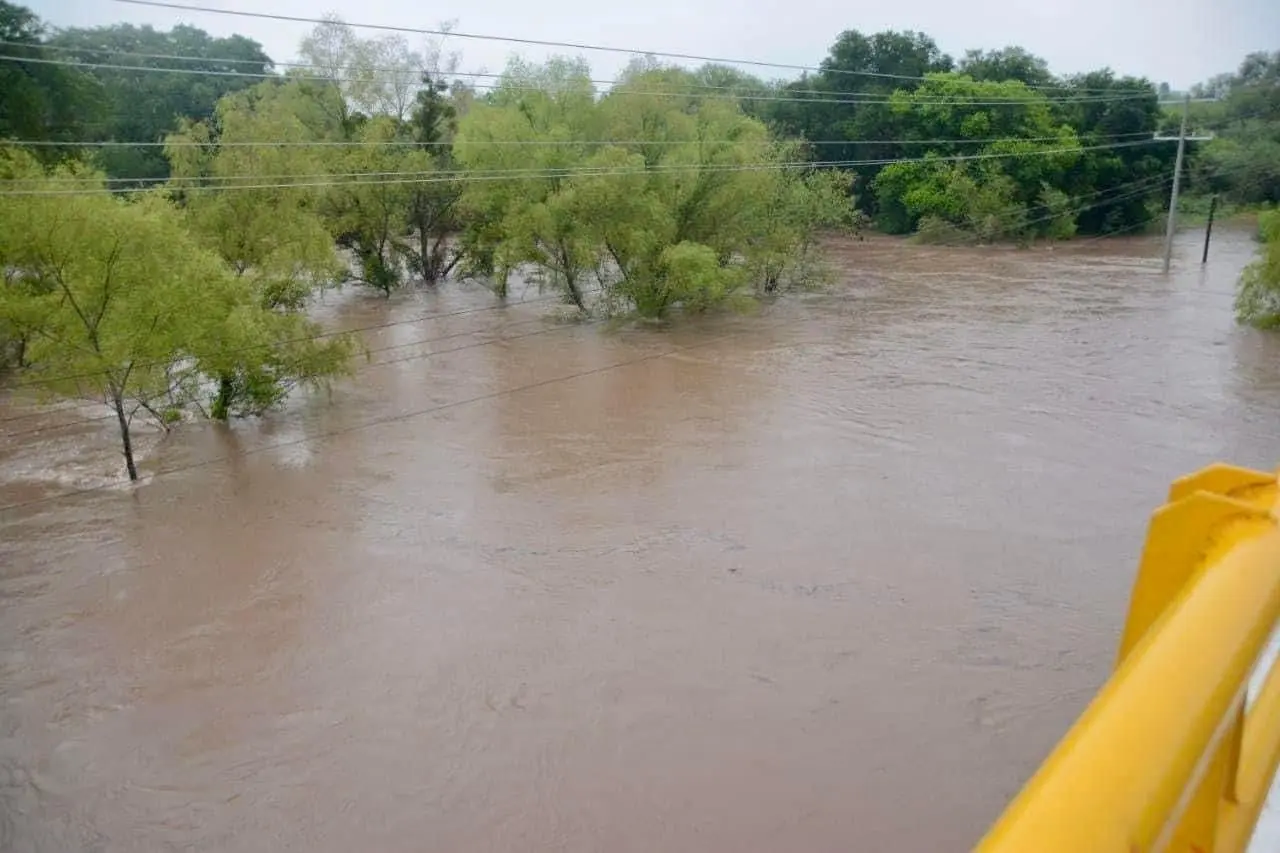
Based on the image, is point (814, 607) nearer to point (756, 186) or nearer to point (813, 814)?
point (813, 814)

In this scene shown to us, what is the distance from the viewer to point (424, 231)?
2659 cm

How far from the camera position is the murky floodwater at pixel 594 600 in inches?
264

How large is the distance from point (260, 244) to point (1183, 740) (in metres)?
17.4

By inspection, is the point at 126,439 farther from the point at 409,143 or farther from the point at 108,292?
the point at 409,143

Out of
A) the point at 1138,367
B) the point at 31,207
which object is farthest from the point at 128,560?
the point at 1138,367

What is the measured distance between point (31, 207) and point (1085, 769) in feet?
48.5

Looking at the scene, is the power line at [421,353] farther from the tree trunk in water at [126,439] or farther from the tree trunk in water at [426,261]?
the tree trunk in water at [426,261]

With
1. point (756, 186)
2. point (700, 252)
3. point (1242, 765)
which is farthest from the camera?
point (756, 186)

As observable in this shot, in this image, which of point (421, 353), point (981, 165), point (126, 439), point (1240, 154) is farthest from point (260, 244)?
point (1240, 154)

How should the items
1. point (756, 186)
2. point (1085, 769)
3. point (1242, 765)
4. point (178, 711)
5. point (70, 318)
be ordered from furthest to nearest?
point (756, 186) < point (70, 318) < point (178, 711) < point (1242, 765) < point (1085, 769)

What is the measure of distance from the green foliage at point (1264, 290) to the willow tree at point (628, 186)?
998cm

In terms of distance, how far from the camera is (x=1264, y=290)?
19906 mm

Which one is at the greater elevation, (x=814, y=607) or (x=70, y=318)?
(x=70, y=318)

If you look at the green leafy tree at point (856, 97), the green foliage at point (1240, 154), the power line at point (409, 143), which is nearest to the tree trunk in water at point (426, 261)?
the power line at point (409, 143)
